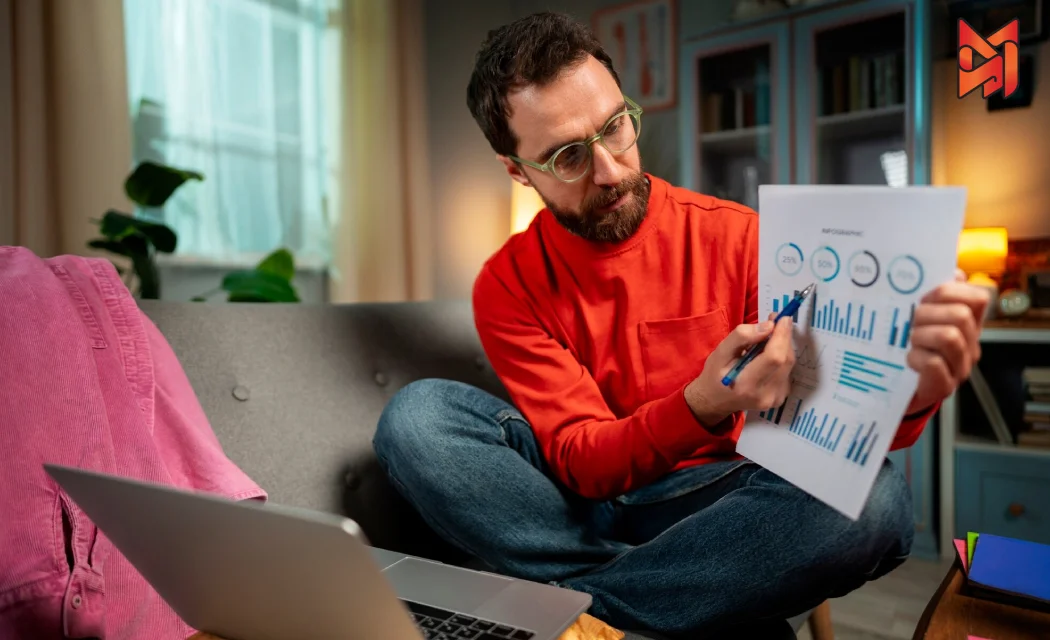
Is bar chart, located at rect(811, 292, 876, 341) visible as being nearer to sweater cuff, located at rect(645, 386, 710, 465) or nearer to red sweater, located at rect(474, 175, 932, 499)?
sweater cuff, located at rect(645, 386, 710, 465)

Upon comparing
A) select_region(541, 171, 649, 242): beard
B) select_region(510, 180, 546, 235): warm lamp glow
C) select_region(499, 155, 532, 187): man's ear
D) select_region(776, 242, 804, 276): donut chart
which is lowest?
select_region(776, 242, 804, 276): donut chart

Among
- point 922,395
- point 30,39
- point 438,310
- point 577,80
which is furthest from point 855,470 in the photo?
point 30,39

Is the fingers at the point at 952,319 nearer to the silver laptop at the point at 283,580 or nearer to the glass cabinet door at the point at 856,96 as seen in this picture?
the silver laptop at the point at 283,580

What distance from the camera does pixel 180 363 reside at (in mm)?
1013

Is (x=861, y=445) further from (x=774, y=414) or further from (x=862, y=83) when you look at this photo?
(x=862, y=83)

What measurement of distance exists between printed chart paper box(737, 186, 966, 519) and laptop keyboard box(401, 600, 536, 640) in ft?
0.88

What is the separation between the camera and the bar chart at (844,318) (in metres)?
0.52

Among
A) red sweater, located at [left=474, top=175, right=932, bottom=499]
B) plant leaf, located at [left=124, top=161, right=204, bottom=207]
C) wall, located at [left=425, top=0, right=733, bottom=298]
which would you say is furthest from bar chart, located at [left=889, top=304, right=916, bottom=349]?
wall, located at [left=425, top=0, right=733, bottom=298]

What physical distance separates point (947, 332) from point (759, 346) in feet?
0.58

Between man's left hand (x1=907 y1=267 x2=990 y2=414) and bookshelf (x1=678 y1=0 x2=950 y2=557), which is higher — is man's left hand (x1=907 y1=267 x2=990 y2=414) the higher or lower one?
the lower one

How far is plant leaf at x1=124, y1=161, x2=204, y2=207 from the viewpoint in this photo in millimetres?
1609

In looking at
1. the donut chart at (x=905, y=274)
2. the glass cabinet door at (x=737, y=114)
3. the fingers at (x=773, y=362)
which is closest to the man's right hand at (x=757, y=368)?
the fingers at (x=773, y=362)

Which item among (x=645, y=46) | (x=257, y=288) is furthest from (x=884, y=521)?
(x=645, y=46)

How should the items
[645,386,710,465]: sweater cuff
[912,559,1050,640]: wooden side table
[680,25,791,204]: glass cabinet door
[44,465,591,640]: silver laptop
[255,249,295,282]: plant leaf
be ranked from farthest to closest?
[680,25,791,204]: glass cabinet door, [255,249,295,282]: plant leaf, [645,386,710,465]: sweater cuff, [912,559,1050,640]: wooden side table, [44,465,591,640]: silver laptop
